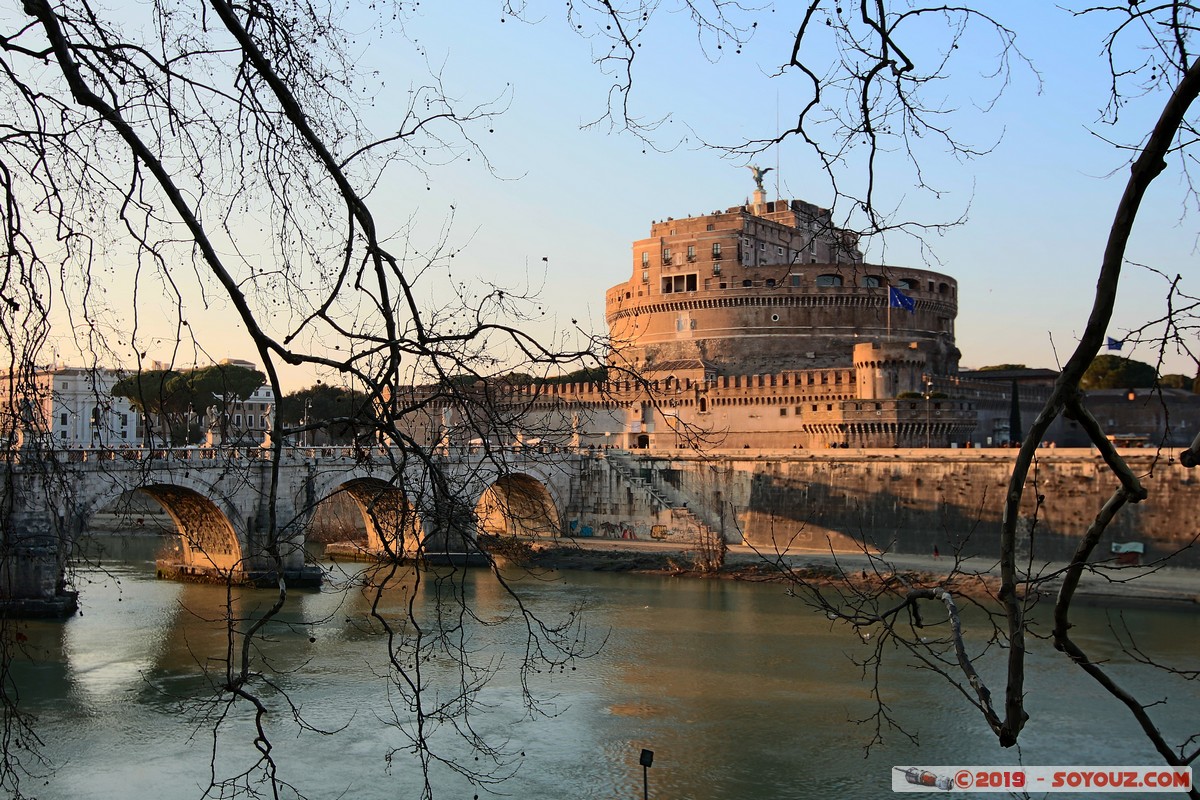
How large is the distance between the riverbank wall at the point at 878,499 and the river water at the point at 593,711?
3.80 m

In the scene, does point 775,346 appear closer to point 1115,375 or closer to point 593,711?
point 1115,375

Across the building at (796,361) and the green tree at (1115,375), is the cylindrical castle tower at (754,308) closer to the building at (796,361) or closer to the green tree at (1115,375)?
the building at (796,361)

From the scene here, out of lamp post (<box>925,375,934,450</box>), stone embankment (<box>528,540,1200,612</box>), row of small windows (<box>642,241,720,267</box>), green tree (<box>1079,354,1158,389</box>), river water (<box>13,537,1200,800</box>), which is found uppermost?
row of small windows (<box>642,241,720,267</box>)

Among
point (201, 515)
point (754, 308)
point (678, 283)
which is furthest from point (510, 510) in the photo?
point (678, 283)

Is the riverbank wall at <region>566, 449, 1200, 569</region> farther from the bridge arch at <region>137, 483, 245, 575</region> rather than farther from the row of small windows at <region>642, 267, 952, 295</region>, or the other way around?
the row of small windows at <region>642, 267, 952, 295</region>

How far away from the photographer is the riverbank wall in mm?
19062

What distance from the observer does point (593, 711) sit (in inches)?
430

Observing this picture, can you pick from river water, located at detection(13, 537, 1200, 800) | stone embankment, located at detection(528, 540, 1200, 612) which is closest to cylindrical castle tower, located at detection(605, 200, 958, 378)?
stone embankment, located at detection(528, 540, 1200, 612)

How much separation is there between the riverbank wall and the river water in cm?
380

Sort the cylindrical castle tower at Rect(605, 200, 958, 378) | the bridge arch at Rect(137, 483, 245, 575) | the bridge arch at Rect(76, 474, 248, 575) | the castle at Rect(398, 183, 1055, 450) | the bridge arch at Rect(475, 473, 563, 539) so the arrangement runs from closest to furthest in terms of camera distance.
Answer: the bridge arch at Rect(475, 473, 563, 539) → the bridge arch at Rect(76, 474, 248, 575) → the bridge arch at Rect(137, 483, 245, 575) → the castle at Rect(398, 183, 1055, 450) → the cylindrical castle tower at Rect(605, 200, 958, 378)

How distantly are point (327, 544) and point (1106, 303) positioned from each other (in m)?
26.0

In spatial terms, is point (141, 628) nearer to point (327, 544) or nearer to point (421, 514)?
point (327, 544)

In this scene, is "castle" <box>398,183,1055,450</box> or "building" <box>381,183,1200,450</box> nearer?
"building" <box>381,183,1200,450</box>

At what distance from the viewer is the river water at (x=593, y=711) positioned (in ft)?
29.3
